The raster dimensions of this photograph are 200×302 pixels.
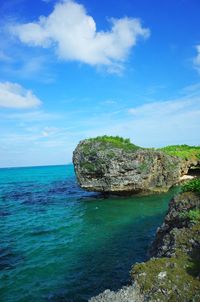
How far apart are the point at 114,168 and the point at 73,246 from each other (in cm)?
1553

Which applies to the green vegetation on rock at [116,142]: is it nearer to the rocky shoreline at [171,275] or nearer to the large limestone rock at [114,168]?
the large limestone rock at [114,168]

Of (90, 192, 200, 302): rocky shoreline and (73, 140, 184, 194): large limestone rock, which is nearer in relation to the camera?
(90, 192, 200, 302): rocky shoreline

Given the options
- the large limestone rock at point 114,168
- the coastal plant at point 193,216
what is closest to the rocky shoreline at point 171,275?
the coastal plant at point 193,216

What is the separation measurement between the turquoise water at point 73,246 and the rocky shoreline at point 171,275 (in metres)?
5.31

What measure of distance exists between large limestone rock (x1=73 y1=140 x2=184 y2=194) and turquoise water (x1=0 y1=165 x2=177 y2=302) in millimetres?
1715

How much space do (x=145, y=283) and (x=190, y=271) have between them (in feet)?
4.43

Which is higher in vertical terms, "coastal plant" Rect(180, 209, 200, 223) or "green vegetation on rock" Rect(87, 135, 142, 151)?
"green vegetation on rock" Rect(87, 135, 142, 151)

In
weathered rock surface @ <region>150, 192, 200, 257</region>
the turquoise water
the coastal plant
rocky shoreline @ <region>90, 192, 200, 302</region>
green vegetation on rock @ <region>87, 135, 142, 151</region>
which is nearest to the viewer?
rocky shoreline @ <region>90, 192, 200, 302</region>

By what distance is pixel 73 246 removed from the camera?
66.5 feet

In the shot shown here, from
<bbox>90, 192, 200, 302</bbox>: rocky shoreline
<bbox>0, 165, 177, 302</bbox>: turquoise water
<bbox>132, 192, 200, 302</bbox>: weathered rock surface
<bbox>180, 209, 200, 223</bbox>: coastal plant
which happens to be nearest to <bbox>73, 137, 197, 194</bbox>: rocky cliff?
<bbox>0, 165, 177, 302</bbox>: turquoise water

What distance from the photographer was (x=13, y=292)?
47.4 ft

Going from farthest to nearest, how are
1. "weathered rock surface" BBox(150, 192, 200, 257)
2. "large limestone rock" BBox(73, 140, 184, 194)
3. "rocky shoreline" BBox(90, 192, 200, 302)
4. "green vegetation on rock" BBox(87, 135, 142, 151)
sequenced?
"green vegetation on rock" BBox(87, 135, 142, 151)
"large limestone rock" BBox(73, 140, 184, 194)
"weathered rock surface" BBox(150, 192, 200, 257)
"rocky shoreline" BBox(90, 192, 200, 302)

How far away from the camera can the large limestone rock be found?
35.0 meters

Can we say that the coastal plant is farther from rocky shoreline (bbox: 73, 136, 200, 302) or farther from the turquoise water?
the turquoise water
